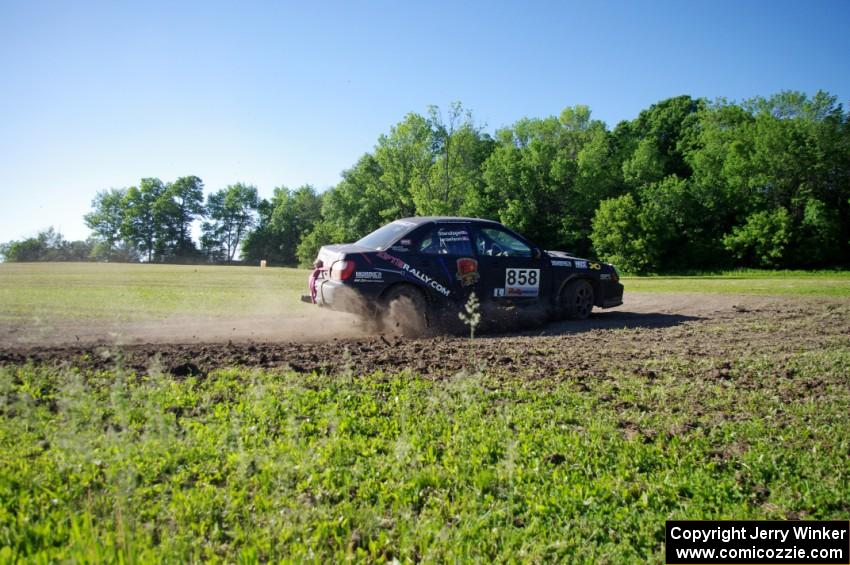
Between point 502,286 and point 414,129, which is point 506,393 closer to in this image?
point 502,286

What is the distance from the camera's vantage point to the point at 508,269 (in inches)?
353

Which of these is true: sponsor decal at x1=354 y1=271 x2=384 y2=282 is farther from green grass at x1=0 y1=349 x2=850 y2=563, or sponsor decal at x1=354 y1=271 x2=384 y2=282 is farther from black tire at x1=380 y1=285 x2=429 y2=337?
green grass at x1=0 y1=349 x2=850 y2=563

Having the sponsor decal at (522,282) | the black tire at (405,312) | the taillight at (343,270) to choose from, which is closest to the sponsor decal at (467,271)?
the sponsor decal at (522,282)

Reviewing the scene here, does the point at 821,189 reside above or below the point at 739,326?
above

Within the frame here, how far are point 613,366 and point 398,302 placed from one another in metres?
3.48

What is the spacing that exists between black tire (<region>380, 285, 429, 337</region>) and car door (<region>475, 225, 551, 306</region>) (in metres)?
1.18

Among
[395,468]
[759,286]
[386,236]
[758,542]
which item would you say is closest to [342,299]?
[386,236]

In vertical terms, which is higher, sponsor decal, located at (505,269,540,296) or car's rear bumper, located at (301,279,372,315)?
sponsor decal, located at (505,269,540,296)

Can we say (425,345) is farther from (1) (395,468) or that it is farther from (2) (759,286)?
(2) (759,286)

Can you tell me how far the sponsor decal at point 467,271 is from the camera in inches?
336

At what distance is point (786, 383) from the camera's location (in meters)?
4.85

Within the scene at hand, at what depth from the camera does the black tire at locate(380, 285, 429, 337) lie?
7.96 meters

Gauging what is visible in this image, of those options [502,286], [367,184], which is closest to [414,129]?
[367,184]

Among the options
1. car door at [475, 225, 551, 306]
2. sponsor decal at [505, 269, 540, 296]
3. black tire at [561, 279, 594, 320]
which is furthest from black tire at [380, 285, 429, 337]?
black tire at [561, 279, 594, 320]
